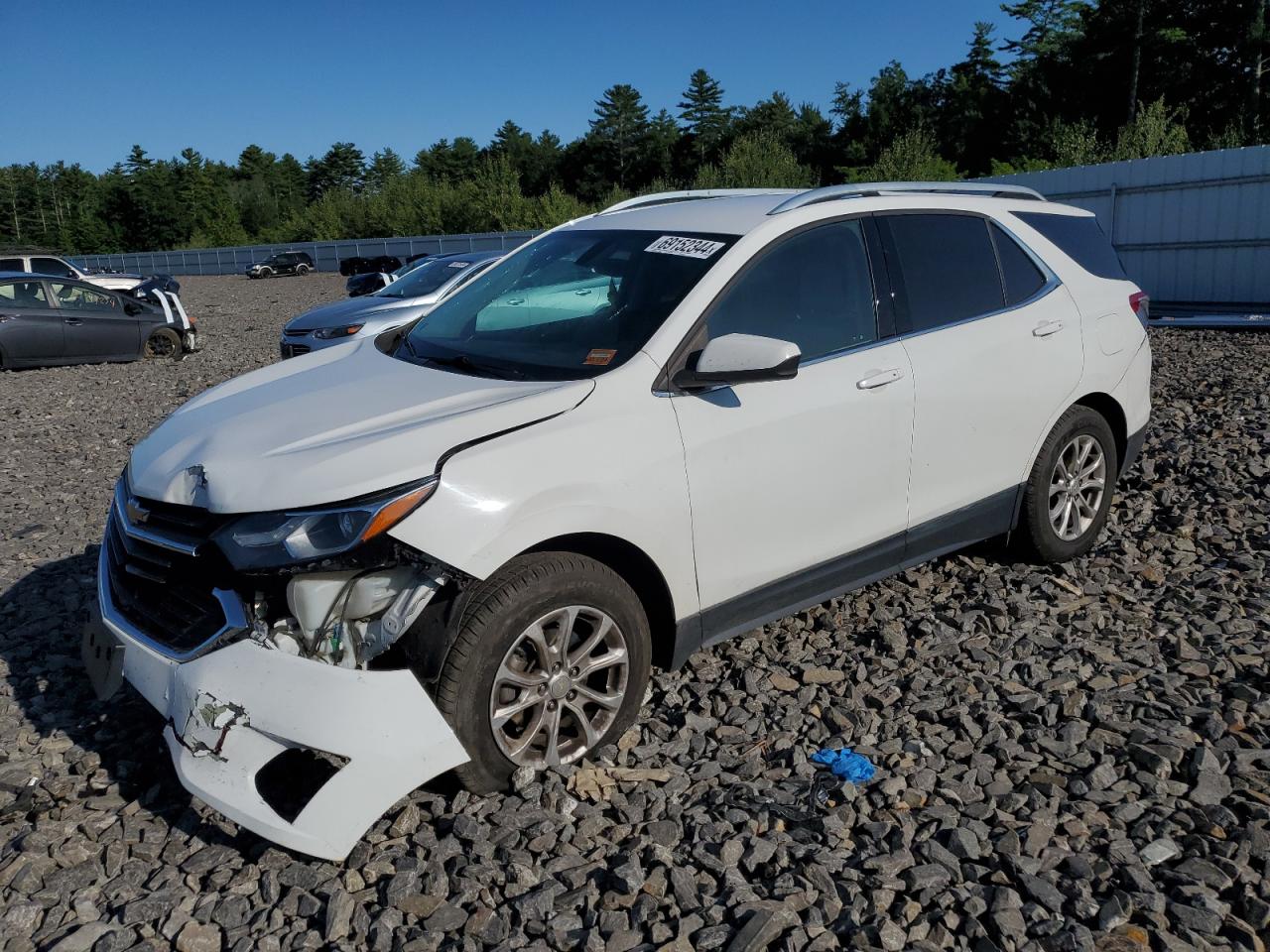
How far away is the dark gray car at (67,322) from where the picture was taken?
1517cm

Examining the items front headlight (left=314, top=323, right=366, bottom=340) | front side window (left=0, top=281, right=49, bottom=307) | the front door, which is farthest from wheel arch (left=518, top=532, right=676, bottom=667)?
front side window (left=0, top=281, right=49, bottom=307)

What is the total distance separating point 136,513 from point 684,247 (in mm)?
2162

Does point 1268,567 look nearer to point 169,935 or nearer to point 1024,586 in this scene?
point 1024,586

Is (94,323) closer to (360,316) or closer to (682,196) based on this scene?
(360,316)

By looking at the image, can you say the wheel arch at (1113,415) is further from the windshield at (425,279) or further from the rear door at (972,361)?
the windshield at (425,279)

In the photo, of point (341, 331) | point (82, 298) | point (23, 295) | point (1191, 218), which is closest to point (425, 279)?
point (341, 331)

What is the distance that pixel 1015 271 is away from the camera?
4793 mm

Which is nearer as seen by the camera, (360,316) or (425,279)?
(360,316)

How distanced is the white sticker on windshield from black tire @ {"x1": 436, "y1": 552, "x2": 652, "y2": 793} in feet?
4.30

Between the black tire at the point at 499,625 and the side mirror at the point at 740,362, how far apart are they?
0.73 m

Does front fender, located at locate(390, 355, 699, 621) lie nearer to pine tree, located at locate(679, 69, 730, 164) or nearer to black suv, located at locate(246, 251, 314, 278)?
black suv, located at locate(246, 251, 314, 278)

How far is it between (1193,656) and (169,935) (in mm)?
3803

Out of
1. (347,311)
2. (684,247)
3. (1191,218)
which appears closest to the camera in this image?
(684,247)

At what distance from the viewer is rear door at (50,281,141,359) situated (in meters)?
15.6
